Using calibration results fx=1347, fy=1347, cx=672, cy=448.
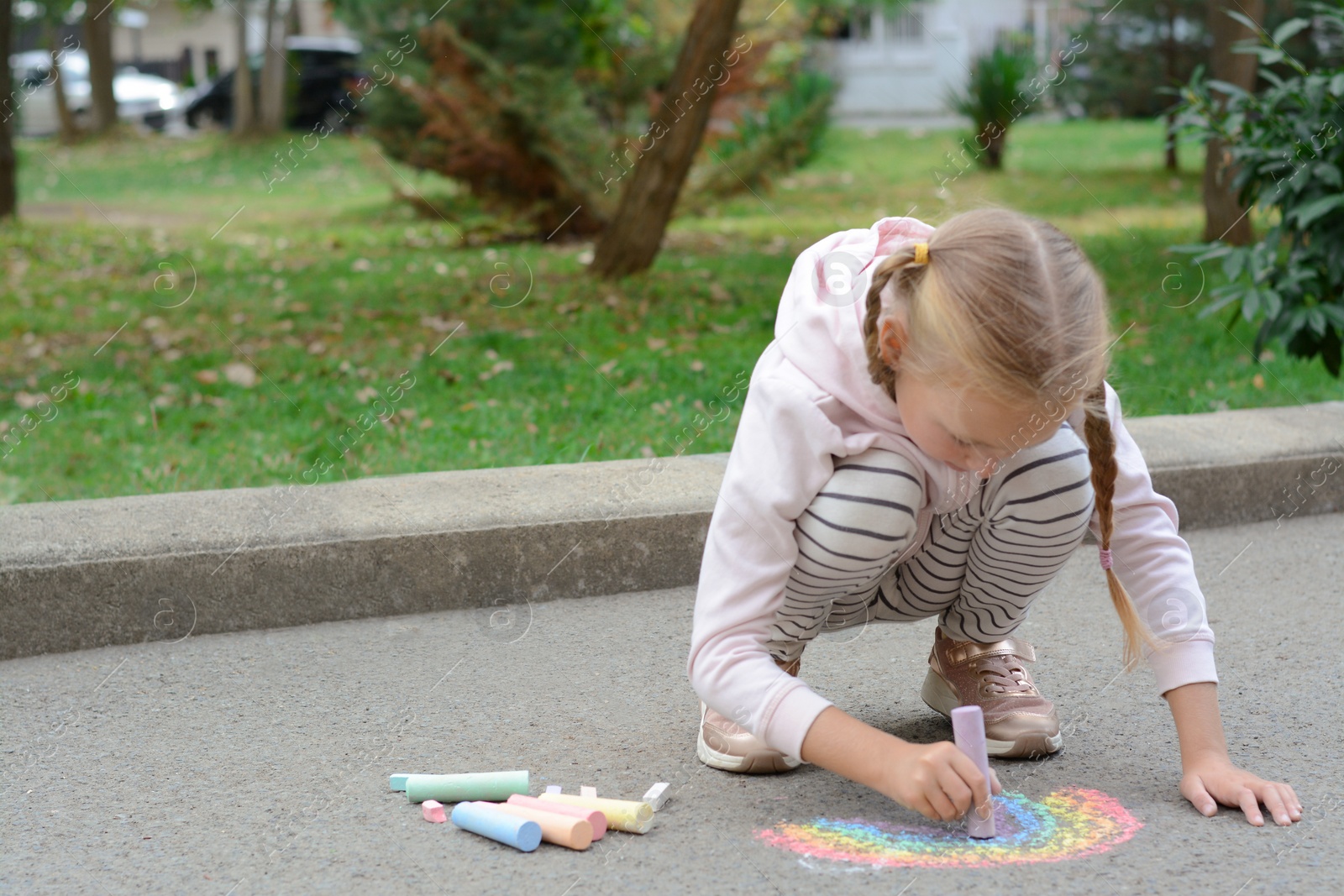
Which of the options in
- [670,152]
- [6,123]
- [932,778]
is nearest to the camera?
[932,778]

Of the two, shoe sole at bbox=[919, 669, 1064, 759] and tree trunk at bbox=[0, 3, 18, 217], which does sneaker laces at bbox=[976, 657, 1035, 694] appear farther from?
tree trunk at bbox=[0, 3, 18, 217]

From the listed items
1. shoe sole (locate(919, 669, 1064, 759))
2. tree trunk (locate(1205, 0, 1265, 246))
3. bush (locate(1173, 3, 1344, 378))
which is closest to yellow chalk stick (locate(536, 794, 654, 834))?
shoe sole (locate(919, 669, 1064, 759))

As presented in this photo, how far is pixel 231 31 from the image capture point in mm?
34156

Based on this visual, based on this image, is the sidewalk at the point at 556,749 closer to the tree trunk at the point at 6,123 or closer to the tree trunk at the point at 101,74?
the tree trunk at the point at 6,123

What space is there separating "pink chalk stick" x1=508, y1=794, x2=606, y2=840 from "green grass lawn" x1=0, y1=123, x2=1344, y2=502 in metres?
0.94

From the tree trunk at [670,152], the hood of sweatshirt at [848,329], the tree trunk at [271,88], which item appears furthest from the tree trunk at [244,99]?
the hood of sweatshirt at [848,329]

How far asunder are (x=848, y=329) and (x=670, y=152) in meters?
4.52

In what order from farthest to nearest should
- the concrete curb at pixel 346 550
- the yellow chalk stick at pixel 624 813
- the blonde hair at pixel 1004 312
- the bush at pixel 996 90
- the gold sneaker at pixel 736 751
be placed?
the bush at pixel 996 90 → the concrete curb at pixel 346 550 → the gold sneaker at pixel 736 751 → the yellow chalk stick at pixel 624 813 → the blonde hair at pixel 1004 312

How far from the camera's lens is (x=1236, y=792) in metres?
1.81

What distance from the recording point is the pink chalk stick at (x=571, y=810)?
177 centimetres

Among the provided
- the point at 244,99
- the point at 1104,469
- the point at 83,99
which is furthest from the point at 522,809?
the point at 83,99

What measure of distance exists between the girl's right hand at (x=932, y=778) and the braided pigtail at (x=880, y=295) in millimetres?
450

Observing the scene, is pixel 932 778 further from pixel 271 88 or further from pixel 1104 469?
pixel 271 88

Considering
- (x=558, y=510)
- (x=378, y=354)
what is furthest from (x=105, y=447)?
(x=558, y=510)
